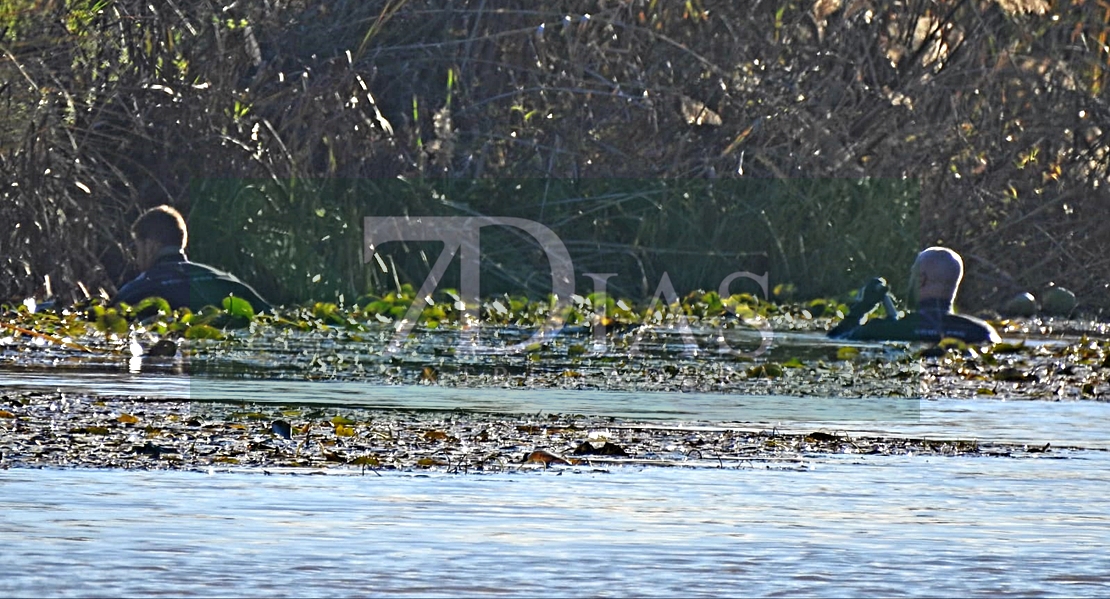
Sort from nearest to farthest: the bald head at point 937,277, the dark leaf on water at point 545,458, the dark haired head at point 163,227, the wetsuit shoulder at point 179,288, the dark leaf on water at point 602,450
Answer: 1. the dark leaf on water at point 545,458
2. the dark leaf on water at point 602,450
3. the bald head at point 937,277
4. the wetsuit shoulder at point 179,288
5. the dark haired head at point 163,227

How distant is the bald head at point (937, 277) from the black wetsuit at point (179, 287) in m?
5.12

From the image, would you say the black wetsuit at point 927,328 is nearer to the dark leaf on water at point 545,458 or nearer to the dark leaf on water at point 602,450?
the dark leaf on water at point 602,450

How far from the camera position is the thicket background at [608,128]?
21.3m

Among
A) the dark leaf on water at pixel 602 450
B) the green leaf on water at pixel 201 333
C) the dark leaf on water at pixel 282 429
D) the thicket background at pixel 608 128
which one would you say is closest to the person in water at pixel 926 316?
the thicket background at pixel 608 128

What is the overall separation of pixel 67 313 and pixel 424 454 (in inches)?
377

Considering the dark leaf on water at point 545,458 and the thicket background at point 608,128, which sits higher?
the thicket background at point 608,128

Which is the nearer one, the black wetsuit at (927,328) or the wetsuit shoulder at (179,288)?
the black wetsuit at (927,328)

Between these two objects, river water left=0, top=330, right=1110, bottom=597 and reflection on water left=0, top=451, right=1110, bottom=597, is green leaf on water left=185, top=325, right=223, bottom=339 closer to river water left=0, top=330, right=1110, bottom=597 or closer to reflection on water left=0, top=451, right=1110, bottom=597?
river water left=0, top=330, right=1110, bottom=597

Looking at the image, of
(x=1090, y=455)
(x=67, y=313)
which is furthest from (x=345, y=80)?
(x=1090, y=455)

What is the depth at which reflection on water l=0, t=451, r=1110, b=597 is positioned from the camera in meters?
6.15

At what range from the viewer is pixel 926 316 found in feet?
59.5

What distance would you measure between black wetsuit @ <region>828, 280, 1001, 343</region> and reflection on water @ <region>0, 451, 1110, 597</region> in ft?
30.1

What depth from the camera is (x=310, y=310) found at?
20.1 metres

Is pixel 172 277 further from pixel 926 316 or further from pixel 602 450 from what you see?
pixel 602 450
